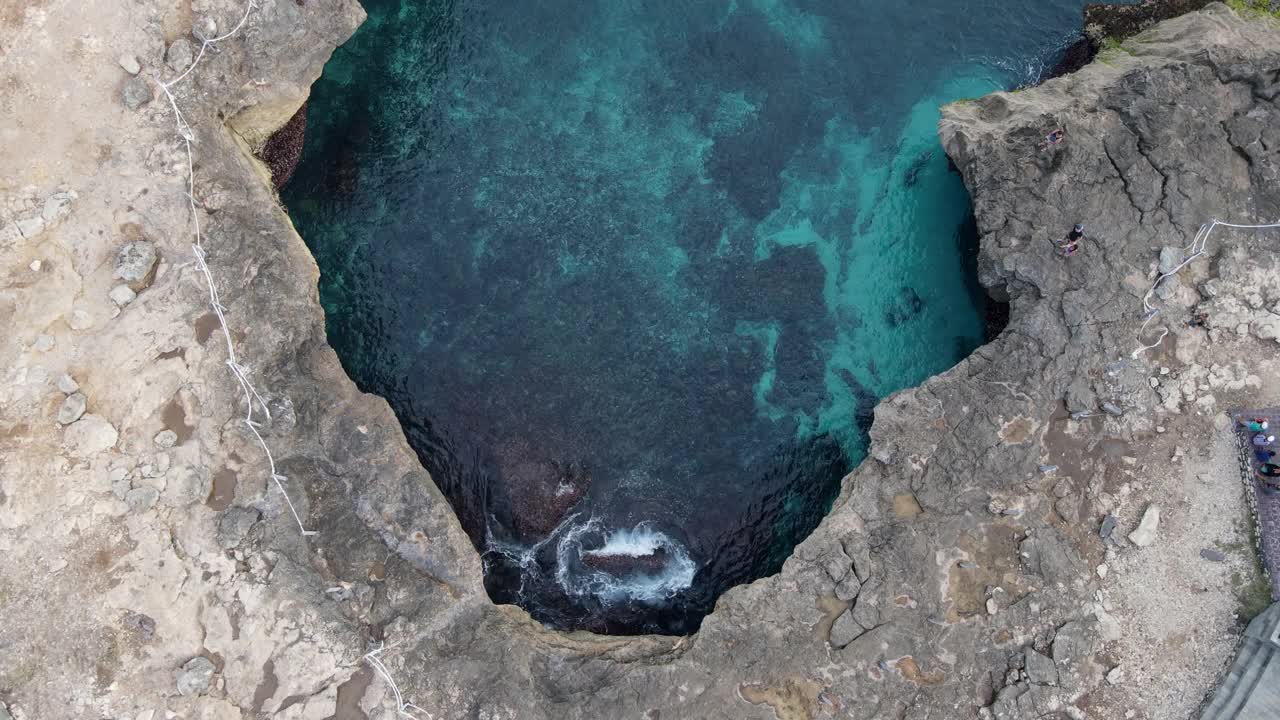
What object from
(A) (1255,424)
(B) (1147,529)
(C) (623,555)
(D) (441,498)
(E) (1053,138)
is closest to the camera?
(B) (1147,529)

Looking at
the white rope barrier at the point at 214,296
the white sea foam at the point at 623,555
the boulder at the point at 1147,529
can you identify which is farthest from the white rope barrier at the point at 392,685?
the boulder at the point at 1147,529

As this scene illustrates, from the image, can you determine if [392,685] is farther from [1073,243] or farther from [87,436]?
[1073,243]

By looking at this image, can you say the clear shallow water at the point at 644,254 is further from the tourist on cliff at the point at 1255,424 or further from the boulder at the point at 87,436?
the tourist on cliff at the point at 1255,424

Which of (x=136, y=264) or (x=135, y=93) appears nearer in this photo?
(x=136, y=264)

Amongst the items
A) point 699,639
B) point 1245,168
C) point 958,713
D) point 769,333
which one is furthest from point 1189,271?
point 699,639

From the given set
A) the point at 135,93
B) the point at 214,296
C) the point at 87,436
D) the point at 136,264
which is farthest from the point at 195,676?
the point at 135,93

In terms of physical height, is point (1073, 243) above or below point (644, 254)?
below

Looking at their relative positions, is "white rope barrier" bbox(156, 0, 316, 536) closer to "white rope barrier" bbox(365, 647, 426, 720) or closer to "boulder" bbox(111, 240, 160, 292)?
"boulder" bbox(111, 240, 160, 292)
